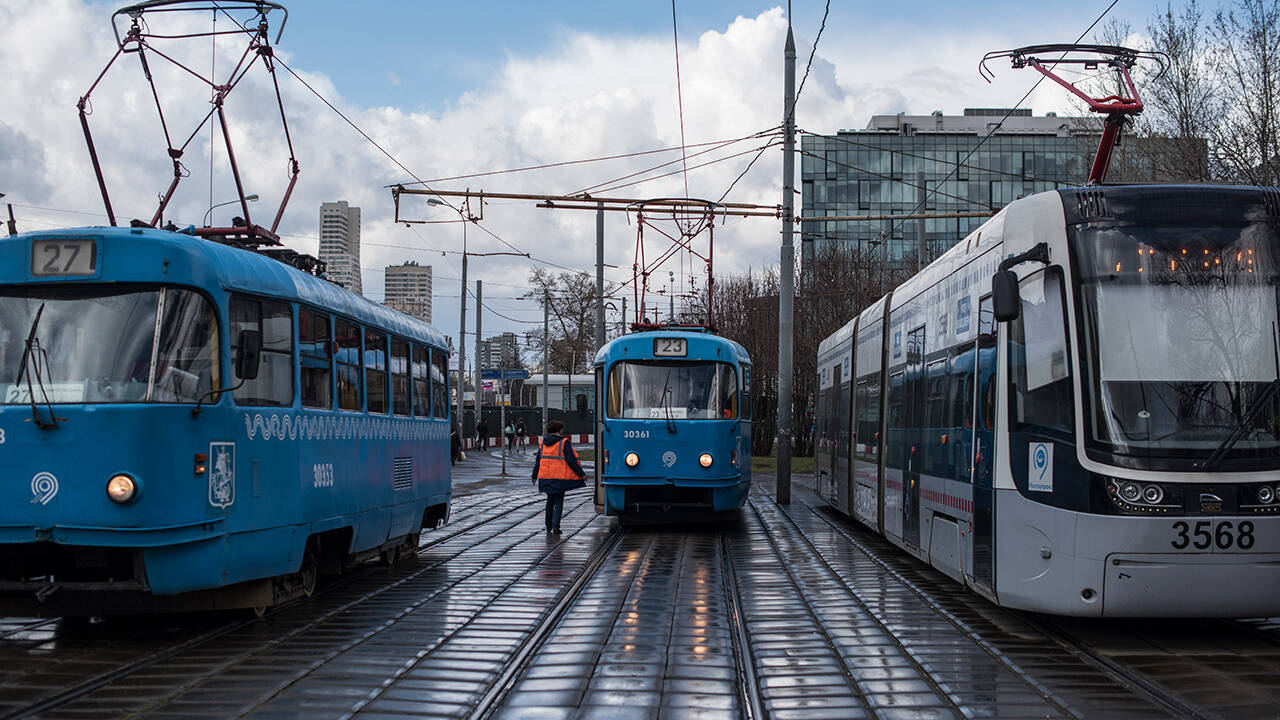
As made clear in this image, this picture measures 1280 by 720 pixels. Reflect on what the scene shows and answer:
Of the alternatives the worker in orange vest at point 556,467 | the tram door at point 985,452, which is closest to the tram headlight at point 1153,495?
the tram door at point 985,452

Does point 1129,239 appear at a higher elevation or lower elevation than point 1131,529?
higher

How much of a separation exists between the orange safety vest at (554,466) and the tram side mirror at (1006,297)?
368 inches

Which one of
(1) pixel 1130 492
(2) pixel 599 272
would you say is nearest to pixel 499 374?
(2) pixel 599 272

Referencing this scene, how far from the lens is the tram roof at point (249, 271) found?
332 inches

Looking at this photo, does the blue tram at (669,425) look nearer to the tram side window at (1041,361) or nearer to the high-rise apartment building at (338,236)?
the tram side window at (1041,361)

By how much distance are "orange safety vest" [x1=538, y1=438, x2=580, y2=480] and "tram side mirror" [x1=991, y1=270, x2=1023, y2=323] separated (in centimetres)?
936

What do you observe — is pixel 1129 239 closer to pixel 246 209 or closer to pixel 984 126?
pixel 246 209

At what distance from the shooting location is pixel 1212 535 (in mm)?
7930

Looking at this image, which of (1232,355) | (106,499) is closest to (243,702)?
(106,499)

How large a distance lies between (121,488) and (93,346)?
1.02 meters

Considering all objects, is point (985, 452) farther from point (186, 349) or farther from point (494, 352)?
point (494, 352)

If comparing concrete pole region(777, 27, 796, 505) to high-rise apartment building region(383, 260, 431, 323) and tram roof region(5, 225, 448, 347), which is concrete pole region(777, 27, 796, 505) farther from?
high-rise apartment building region(383, 260, 431, 323)

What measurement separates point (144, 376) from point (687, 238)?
18.6m

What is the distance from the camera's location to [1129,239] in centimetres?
855
